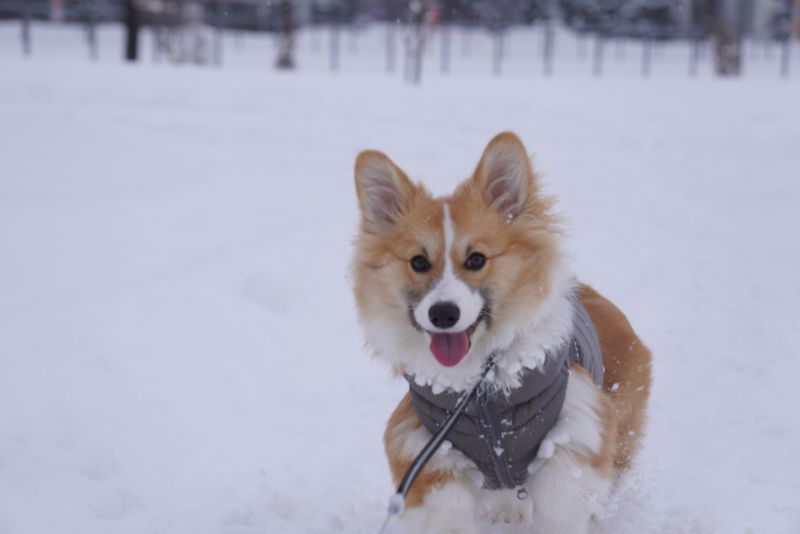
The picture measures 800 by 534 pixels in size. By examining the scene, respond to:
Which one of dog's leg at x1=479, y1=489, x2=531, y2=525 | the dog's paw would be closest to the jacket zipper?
dog's leg at x1=479, y1=489, x2=531, y2=525

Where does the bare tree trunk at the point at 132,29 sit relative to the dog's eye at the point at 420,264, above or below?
above

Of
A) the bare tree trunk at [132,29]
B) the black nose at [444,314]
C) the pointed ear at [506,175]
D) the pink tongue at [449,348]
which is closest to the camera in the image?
the black nose at [444,314]

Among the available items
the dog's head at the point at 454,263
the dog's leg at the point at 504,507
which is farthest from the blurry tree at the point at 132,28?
the dog's leg at the point at 504,507

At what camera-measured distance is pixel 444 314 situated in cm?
316

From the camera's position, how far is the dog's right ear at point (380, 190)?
11.9 ft

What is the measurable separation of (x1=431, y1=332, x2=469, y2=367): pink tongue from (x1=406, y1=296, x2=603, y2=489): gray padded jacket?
191 mm

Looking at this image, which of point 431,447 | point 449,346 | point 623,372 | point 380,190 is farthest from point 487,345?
point 623,372

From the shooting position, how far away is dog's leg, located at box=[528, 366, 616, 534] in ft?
11.1

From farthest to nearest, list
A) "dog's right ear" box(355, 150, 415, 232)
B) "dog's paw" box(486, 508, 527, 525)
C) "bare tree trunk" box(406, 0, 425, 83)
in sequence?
"bare tree trunk" box(406, 0, 425, 83)
"dog's paw" box(486, 508, 527, 525)
"dog's right ear" box(355, 150, 415, 232)

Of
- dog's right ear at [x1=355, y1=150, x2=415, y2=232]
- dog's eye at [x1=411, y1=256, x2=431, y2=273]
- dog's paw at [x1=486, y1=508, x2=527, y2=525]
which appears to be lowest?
dog's paw at [x1=486, y1=508, x2=527, y2=525]

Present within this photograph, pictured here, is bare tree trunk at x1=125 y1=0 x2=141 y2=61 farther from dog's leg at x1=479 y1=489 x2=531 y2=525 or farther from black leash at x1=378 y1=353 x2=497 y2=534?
black leash at x1=378 y1=353 x2=497 y2=534

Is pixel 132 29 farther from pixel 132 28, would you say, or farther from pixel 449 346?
pixel 449 346

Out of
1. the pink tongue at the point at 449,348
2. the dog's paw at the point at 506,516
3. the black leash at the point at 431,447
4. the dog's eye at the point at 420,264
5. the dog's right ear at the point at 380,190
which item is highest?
the dog's right ear at the point at 380,190

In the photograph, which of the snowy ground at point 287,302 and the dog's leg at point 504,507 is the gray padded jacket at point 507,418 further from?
the snowy ground at point 287,302
